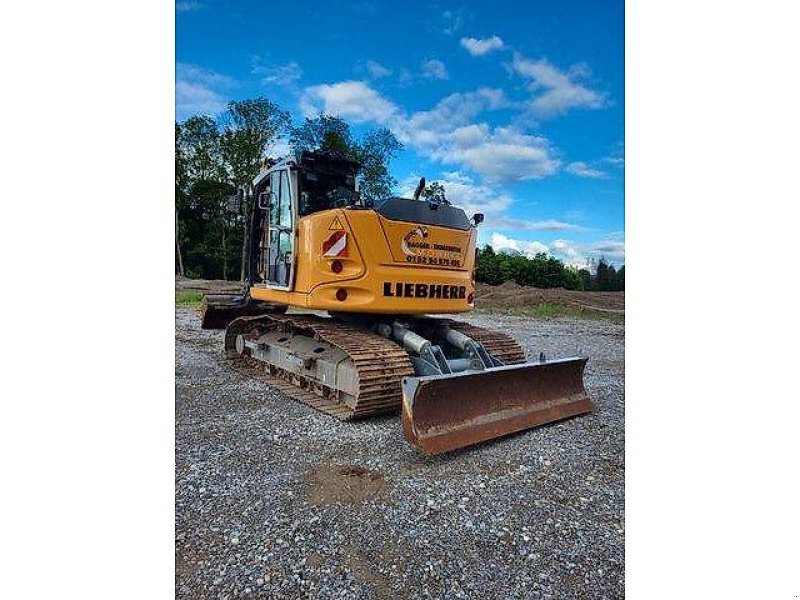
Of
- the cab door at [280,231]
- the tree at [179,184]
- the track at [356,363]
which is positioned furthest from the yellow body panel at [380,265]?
the tree at [179,184]

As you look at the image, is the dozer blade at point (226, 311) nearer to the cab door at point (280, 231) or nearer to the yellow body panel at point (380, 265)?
the cab door at point (280, 231)

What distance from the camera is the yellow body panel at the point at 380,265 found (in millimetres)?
2486

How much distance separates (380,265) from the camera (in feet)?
8.21

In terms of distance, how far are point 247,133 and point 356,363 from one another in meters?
1.23

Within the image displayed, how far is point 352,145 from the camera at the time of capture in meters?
1.96

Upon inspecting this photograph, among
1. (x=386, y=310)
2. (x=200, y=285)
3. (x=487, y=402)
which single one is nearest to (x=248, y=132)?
(x=200, y=285)

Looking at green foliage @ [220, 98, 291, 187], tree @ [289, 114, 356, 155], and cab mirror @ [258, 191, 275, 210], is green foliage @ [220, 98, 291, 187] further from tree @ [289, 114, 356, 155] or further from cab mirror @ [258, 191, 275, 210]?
cab mirror @ [258, 191, 275, 210]

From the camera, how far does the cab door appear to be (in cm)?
289

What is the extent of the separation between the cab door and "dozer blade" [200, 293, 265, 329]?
1.76ft

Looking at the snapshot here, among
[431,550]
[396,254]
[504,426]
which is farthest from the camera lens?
[396,254]

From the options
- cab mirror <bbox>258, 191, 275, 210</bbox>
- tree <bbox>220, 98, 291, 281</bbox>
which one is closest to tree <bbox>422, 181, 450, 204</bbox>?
tree <bbox>220, 98, 291, 281</bbox>
